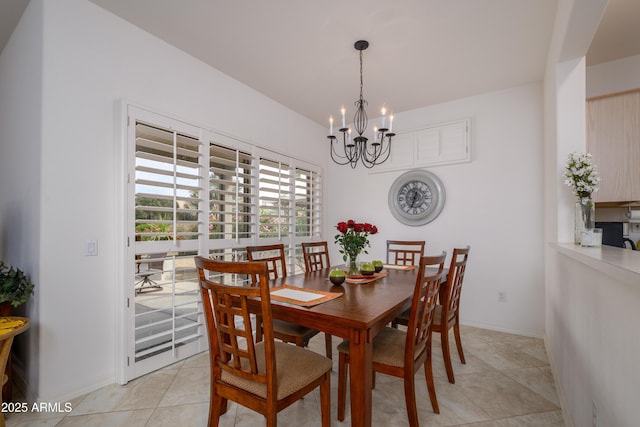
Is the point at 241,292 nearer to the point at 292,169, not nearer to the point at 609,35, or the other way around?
the point at 292,169

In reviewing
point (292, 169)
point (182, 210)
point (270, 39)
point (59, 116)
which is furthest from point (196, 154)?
point (292, 169)

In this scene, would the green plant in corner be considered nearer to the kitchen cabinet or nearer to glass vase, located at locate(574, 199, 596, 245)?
glass vase, located at locate(574, 199, 596, 245)

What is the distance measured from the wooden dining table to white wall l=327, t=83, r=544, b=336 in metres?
1.93

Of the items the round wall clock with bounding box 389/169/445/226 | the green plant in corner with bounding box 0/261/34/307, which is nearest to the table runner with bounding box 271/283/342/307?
the green plant in corner with bounding box 0/261/34/307

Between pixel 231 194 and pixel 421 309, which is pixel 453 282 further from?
pixel 231 194

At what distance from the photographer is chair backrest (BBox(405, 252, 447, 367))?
1.53m

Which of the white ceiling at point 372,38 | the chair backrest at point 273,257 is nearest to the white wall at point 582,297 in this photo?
the white ceiling at point 372,38

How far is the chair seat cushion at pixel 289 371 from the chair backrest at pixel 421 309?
46 cm

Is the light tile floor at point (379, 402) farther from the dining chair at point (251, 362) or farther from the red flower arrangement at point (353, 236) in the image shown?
the red flower arrangement at point (353, 236)

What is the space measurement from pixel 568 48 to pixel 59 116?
3442 millimetres

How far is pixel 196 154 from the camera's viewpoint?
2.62m

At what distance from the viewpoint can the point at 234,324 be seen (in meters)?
1.34

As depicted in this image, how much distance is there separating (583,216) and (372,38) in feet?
6.55

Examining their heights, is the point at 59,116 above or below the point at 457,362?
above
